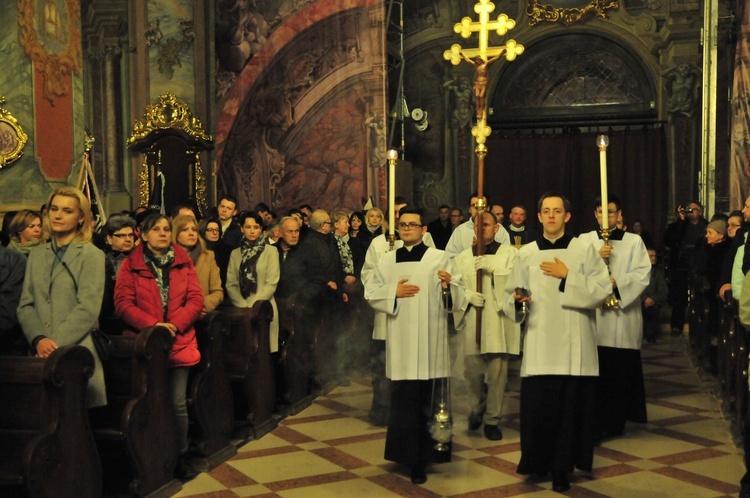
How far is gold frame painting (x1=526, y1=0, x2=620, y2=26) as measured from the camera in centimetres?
1747

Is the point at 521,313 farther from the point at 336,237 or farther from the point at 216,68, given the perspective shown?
the point at 216,68

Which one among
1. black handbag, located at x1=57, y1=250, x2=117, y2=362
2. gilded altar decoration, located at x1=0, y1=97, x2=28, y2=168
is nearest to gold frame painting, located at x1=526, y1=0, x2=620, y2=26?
gilded altar decoration, located at x1=0, y1=97, x2=28, y2=168

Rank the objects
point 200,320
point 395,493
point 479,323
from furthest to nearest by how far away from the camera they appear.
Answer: point 479,323 → point 200,320 → point 395,493

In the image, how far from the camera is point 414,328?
611cm

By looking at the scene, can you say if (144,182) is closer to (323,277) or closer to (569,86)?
(323,277)

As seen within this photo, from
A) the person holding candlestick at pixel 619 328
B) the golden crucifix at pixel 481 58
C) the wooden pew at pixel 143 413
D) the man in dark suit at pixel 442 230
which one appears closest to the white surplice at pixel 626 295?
the person holding candlestick at pixel 619 328

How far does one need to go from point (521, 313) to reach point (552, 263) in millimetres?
443

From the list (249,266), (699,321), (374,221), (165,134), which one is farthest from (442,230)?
(249,266)

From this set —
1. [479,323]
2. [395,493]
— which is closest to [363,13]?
[479,323]

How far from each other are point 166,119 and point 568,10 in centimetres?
854

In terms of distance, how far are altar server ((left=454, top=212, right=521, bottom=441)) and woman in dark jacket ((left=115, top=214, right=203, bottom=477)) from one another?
6.86ft

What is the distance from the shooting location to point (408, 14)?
59.7ft

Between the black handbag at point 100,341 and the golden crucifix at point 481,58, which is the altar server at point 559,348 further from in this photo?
the black handbag at point 100,341

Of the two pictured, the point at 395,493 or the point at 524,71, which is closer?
the point at 395,493
